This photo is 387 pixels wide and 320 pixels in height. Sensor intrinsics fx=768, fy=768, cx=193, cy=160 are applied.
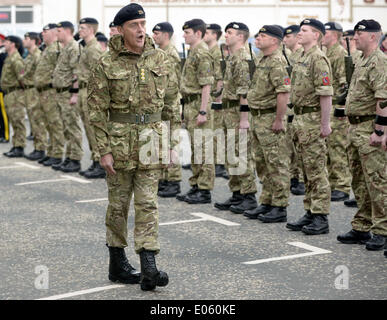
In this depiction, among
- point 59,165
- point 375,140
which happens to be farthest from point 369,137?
point 59,165

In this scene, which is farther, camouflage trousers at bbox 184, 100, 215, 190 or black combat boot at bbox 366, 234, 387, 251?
camouflage trousers at bbox 184, 100, 215, 190

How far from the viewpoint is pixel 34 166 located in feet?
42.4

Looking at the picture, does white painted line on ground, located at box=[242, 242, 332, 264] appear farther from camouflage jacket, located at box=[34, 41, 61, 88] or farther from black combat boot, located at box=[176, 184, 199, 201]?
camouflage jacket, located at box=[34, 41, 61, 88]

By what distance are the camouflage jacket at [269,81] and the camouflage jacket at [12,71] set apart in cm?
683

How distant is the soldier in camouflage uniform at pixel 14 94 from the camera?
14.0 meters

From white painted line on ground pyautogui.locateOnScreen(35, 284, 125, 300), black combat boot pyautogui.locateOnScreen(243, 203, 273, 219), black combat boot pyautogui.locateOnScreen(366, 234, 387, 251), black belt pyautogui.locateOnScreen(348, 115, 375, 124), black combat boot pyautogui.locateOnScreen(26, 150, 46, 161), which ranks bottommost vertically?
white painted line on ground pyautogui.locateOnScreen(35, 284, 125, 300)

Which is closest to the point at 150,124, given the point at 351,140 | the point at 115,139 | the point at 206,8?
the point at 115,139

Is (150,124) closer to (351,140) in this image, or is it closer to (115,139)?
(115,139)

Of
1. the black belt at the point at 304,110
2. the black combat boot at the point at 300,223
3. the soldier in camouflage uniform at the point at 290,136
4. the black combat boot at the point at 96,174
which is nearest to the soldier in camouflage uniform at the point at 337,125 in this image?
the soldier in camouflage uniform at the point at 290,136

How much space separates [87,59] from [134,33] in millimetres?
6167

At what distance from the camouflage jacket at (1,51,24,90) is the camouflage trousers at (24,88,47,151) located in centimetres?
36

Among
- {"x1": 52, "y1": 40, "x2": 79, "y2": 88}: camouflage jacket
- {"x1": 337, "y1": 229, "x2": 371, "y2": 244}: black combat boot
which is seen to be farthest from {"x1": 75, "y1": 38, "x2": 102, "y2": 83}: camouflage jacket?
{"x1": 337, "y1": 229, "x2": 371, "y2": 244}: black combat boot

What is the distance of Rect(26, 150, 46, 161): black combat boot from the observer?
1360cm

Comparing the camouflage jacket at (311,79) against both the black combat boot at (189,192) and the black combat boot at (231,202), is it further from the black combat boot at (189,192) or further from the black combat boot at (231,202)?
the black combat boot at (189,192)
